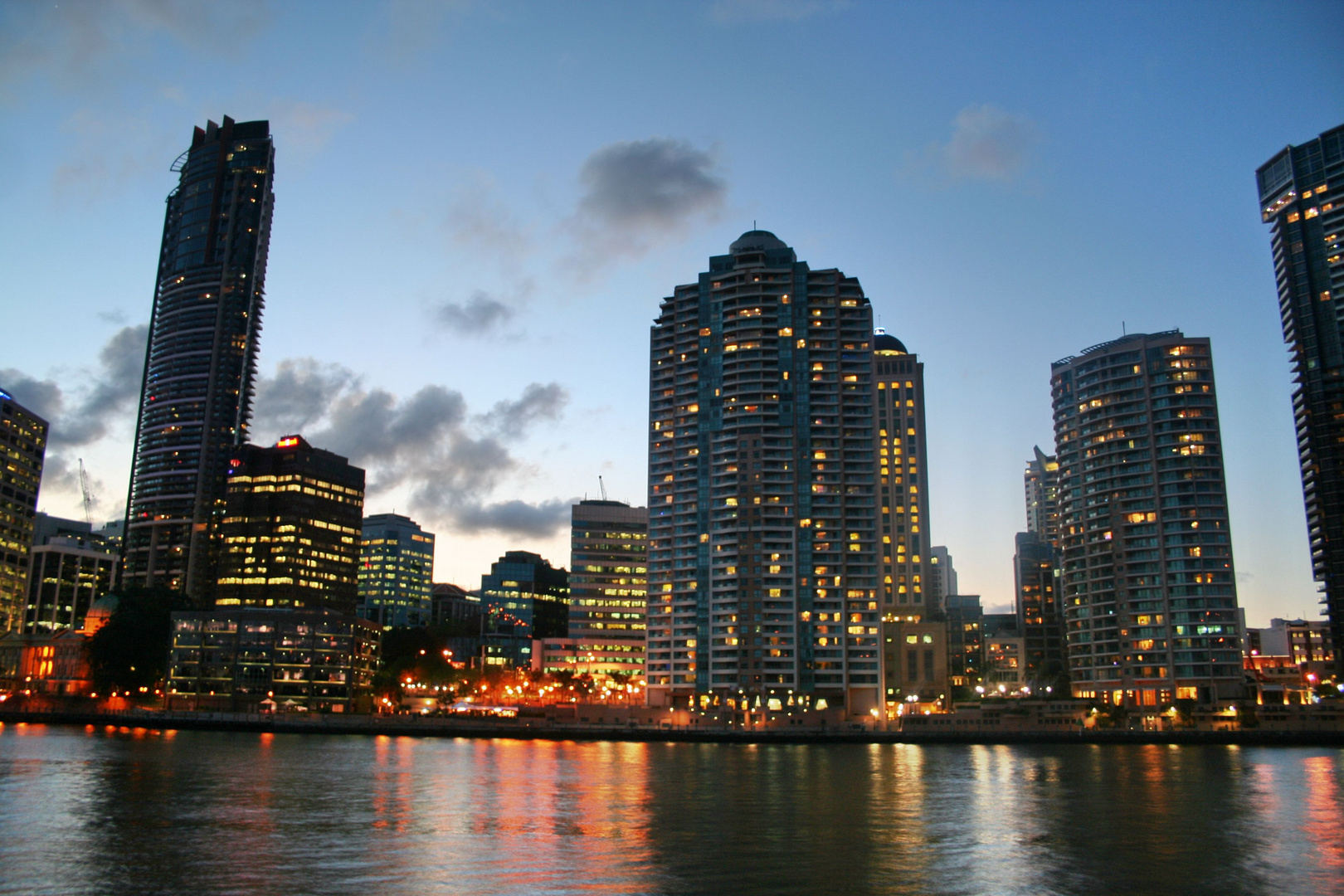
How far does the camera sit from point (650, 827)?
197ft

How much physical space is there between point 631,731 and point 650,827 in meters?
119

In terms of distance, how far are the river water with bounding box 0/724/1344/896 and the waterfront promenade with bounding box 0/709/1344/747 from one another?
59515 millimetres

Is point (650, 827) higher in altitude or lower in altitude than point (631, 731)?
higher

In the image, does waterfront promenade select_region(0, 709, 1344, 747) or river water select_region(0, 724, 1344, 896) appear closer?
river water select_region(0, 724, 1344, 896)

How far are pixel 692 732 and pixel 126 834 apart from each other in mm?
126916

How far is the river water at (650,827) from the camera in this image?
4456cm

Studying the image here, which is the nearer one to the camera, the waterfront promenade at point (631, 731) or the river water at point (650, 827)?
the river water at point (650, 827)

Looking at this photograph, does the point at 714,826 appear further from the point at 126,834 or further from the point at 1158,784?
the point at 1158,784

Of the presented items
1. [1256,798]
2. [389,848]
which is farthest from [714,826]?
[1256,798]

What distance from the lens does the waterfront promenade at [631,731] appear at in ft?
562

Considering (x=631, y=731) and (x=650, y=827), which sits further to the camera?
(x=631, y=731)

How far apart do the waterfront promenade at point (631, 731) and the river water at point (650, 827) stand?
59515mm

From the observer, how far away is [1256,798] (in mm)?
81188

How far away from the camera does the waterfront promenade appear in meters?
171
